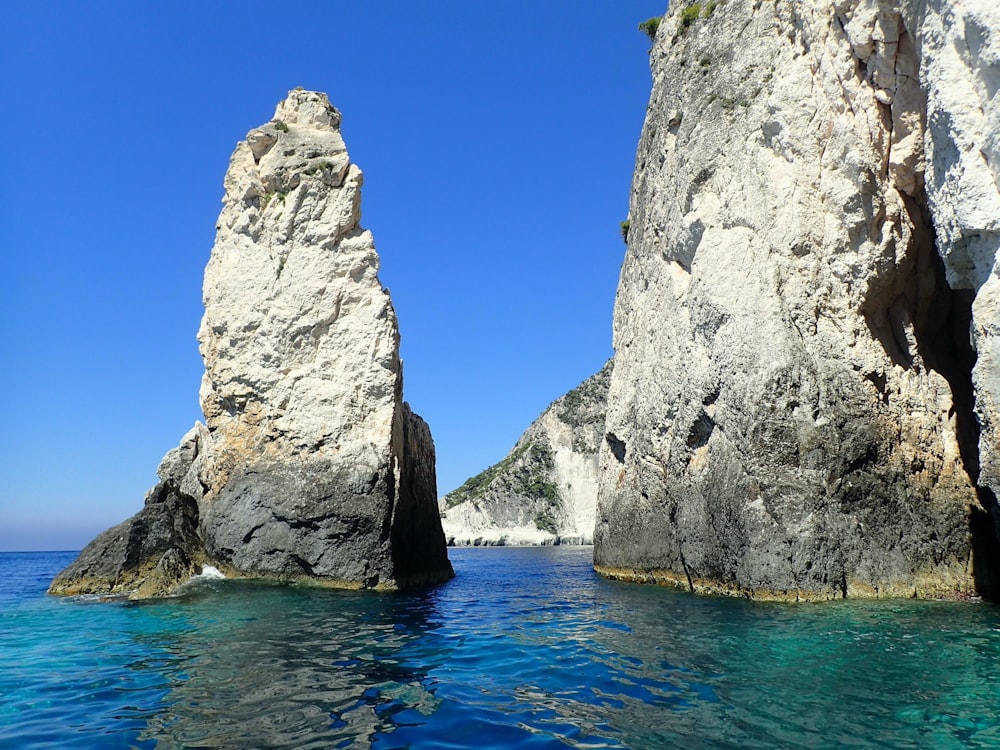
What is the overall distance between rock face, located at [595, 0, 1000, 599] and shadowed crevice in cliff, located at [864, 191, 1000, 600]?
52 mm

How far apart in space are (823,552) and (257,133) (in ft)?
68.3

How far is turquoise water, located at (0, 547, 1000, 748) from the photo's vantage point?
20.8 feet

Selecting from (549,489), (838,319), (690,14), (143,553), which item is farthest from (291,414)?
(549,489)

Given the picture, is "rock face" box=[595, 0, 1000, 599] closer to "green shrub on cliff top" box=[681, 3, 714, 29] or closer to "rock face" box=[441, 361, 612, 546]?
"green shrub on cliff top" box=[681, 3, 714, 29]

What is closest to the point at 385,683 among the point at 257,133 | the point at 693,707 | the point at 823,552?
the point at 693,707

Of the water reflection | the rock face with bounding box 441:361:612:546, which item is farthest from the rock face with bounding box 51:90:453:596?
the rock face with bounding box 441:361:612:546

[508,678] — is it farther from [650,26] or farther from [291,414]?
[650,26]

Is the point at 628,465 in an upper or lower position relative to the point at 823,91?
lower

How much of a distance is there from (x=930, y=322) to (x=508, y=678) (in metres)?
14.3

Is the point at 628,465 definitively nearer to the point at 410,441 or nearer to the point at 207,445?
the point at 410,441

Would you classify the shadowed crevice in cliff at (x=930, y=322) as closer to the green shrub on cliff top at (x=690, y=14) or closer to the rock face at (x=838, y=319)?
the rock face at (x=838, y=319)

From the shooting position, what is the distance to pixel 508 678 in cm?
863

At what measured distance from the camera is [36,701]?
301 inches

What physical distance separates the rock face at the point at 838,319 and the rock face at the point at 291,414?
8690 millimetres
